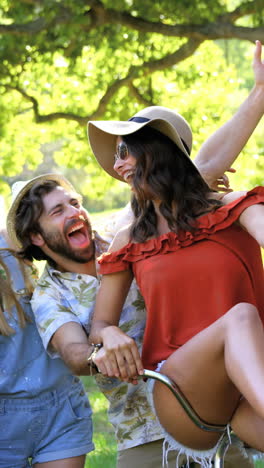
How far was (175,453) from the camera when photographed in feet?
12.0

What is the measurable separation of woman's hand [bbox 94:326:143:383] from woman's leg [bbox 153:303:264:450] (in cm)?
11

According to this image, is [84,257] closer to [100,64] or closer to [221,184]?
[221,184]

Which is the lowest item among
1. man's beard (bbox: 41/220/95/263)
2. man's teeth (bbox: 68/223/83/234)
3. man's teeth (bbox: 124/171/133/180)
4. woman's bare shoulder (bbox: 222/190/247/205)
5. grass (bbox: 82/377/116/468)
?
grass (bbox: 82/377/116/468)

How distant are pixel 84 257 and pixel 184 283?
2.00ft

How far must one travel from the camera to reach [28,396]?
364cm

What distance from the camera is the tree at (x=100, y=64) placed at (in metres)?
8.57

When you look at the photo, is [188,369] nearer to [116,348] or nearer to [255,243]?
[116,348]

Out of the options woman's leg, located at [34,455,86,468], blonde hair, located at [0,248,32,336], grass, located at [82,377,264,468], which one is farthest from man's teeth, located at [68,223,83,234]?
grass, located at [82,377,264,468]

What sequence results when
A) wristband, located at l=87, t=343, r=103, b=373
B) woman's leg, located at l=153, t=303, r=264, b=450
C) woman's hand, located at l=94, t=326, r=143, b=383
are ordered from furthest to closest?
wristband, located at l=87, t=343, r=103, b=373 → woman's hand, located at l=94, t=326, r=143, b=383 → woman's leg, located at l=153, t=303, r=264, b=450

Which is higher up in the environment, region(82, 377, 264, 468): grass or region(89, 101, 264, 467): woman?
region(89, 101, 264, 467): woman

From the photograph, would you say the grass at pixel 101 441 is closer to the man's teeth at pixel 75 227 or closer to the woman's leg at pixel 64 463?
the woman's leg at pixel 64 463

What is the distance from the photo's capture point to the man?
3609mm

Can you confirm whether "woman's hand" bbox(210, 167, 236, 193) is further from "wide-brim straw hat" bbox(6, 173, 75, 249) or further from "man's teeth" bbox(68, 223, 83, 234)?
"wide-brim straw hat" bbox(6, 173, 75, 249)

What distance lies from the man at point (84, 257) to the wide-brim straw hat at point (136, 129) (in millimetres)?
235
